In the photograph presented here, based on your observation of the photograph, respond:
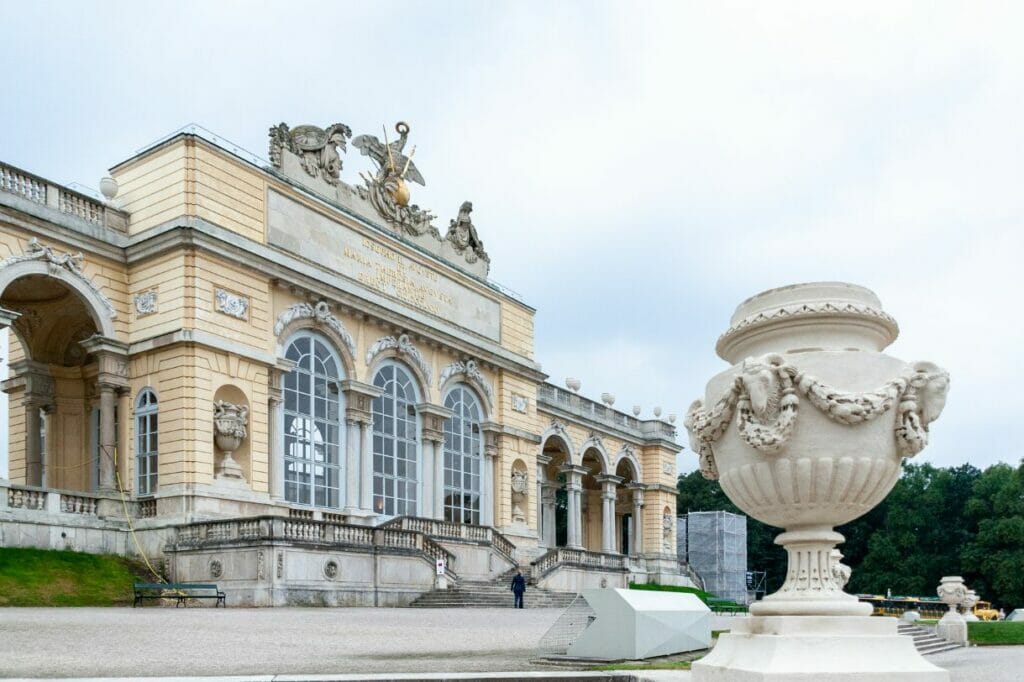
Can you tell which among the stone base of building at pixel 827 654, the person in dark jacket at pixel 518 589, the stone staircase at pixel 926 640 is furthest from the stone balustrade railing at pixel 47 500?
the stone base of building at pixel 827 654

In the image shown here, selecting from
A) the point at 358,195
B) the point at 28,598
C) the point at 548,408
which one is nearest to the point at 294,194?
the point at 358,195

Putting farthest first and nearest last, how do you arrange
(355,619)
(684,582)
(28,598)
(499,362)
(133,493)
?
(684,582), (499,362), (133,493), (28,598), (355,619)

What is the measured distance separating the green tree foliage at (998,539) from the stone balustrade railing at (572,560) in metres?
30.3

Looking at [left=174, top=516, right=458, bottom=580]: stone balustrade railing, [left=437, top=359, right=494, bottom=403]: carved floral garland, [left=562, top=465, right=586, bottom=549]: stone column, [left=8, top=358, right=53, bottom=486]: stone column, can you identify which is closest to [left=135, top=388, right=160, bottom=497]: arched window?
[left=174, top=516, right=458, bottom=580]: stone balustrade railing

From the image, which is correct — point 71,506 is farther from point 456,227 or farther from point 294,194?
point 456,227

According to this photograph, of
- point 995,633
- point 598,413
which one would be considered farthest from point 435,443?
point 995,633

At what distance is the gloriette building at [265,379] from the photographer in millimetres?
→ 25438

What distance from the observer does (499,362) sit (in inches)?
1564

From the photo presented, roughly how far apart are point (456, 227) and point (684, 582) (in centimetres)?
2536

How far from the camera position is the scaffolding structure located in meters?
64.1

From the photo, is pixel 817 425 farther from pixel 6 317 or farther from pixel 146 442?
pixel 146 442

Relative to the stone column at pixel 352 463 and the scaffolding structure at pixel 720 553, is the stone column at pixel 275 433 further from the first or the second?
the scaffolding structure at pixel 720 553

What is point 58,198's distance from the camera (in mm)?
26969

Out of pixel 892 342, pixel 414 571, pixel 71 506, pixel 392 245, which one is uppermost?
pixel 392 245
